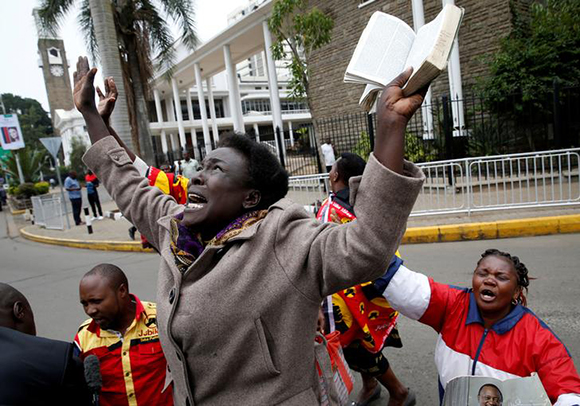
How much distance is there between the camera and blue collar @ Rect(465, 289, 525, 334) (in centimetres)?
178

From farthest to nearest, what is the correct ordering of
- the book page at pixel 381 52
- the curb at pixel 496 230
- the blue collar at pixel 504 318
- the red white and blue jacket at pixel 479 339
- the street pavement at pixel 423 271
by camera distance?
the curb at pixel 496 230 → the street pavement at pixel 423 271 → the blue collar at pixel 504 318 → the red white and blue jacket at pixel 479 339 → the book page at pixel 381 52

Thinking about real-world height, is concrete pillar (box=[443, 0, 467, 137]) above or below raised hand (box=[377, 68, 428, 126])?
above

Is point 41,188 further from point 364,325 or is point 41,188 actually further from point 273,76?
point 364,325

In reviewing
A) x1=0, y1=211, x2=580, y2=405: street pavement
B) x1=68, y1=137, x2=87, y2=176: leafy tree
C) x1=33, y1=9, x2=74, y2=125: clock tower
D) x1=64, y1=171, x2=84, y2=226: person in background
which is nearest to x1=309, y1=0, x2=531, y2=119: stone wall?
x1=0, y1=211, x2=580, y2=405: street pavement

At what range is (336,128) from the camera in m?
17.0

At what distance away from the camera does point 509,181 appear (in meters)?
7.69

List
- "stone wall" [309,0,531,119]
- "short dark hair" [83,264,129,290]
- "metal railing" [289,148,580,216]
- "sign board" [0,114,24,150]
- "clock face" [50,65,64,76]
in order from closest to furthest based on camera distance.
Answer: "short dark hair" [83,264,129,290] → "metal railing" [289,148,580,216] → "stone wall" [309,0,531,119] → "sign board" [0,114,24,150] → "clock face" [50,65,64,76]

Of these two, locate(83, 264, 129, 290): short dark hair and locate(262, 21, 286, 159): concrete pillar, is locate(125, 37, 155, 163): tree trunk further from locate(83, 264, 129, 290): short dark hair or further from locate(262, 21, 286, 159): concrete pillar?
locate(83, 264, 129, 290): short dark hair

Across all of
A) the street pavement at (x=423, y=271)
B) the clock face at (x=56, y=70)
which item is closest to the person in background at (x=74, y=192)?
the street pavement at (x=423, y=271)

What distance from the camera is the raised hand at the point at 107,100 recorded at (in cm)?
207

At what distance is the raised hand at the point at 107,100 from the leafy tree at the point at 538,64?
33.9 feet

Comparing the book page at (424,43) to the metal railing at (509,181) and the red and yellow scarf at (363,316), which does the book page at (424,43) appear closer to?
the red and yellow scarf at (363,316)

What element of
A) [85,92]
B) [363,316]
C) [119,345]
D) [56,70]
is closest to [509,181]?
[363,316]

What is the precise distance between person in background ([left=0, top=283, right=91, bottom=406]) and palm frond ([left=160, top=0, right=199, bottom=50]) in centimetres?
1427
